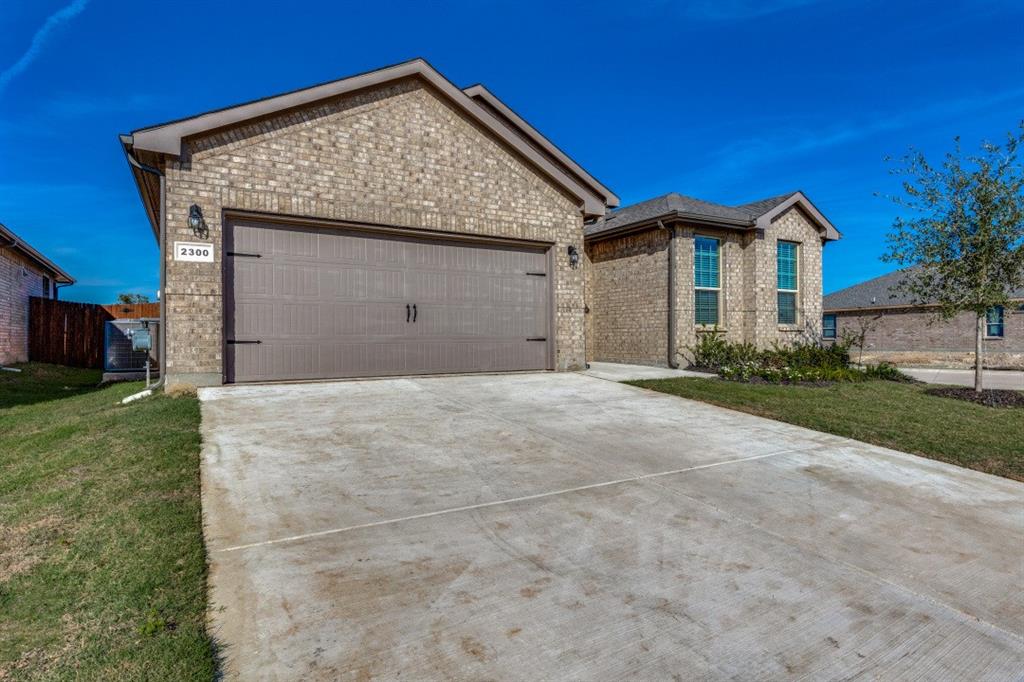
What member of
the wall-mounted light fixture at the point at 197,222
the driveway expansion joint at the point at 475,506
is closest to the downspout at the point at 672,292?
the driveway expansion joint at the point at 475,506

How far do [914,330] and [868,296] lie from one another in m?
3.22

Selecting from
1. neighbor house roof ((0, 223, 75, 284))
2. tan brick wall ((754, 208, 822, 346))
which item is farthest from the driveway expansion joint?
neighbor house roof ((0, 223, 75, 284))

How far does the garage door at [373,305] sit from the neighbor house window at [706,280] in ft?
16.2

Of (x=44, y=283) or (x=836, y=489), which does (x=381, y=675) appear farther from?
(x=44, y=283)

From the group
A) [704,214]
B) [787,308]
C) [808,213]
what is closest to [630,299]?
[704,214]

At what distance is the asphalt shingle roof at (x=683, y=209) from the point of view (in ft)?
44.2

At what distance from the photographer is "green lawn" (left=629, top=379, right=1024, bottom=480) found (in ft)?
17.7

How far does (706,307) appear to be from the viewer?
13.3m

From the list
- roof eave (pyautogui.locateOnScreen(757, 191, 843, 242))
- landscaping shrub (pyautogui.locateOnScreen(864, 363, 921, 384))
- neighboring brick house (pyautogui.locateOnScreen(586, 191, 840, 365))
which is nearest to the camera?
landscaping shrub (pyautogui.locateOnScreen(864, 363, 921, 384))

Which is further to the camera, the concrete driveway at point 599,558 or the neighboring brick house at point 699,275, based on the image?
the neighboring brick house at point 699,275

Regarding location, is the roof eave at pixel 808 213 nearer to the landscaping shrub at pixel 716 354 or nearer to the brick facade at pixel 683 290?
the brick facade at pixel 683 290

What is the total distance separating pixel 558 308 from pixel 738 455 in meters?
5.83

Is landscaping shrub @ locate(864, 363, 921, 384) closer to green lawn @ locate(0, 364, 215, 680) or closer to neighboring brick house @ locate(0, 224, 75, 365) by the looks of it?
green lawn @ locate(0, 364, 215, 680)

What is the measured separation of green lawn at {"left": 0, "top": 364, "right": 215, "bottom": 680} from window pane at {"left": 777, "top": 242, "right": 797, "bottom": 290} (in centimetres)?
1454
